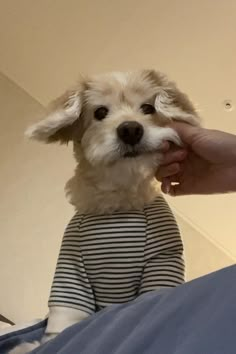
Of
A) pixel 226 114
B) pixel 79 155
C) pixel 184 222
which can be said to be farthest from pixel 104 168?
pixel 184 222

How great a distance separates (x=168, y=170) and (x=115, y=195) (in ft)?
0.37

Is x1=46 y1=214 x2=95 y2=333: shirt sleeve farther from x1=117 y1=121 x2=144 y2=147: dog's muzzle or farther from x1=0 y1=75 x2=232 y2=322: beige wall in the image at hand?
x1=0 y1=75 x2=232 y2=322: beige wall

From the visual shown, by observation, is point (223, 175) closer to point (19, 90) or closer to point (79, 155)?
point (79, 155)

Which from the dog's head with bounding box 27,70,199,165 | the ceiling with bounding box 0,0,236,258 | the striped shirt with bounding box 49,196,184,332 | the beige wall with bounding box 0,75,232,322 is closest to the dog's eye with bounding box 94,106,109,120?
the dog's head with bounding box 27,70,199,165

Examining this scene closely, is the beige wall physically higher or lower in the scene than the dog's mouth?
lower

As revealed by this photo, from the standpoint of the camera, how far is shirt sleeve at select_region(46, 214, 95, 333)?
1.02 m

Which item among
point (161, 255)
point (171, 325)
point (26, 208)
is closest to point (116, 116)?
point (161, 255)

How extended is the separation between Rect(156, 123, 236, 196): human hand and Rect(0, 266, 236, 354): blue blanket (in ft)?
1.48

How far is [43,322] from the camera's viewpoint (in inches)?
41.3

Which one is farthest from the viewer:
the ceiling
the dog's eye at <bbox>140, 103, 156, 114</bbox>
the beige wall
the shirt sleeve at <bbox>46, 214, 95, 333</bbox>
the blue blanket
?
the beige wall

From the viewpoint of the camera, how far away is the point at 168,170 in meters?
1.10

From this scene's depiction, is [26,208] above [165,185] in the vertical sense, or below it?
below

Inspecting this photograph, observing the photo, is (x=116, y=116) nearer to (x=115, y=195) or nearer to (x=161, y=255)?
(x=115, y=195)

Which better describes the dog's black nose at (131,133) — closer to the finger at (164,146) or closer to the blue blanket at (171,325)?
the finger at (164,146)
